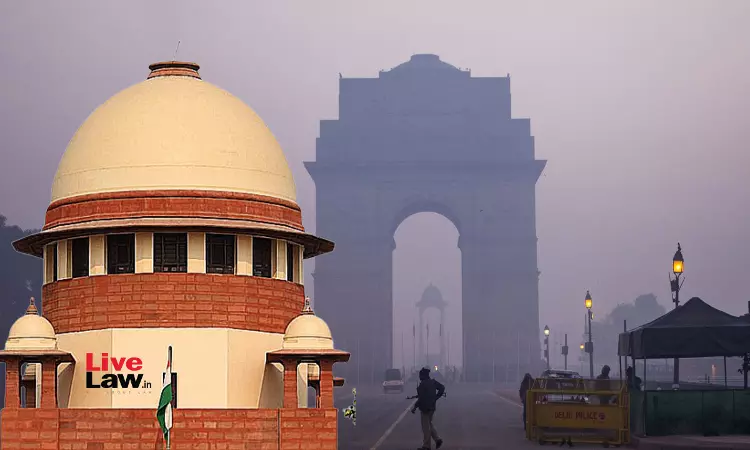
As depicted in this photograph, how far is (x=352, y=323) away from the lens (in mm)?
125688

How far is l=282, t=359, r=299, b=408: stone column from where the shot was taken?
24.8m

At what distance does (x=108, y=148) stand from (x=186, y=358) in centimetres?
429

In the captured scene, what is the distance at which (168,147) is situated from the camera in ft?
85.8

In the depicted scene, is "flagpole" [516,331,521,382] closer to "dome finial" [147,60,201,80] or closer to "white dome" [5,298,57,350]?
"dome finial" [147,60,201,80]

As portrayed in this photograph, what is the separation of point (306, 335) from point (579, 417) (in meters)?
13.5

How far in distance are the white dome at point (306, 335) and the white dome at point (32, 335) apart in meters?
4.14

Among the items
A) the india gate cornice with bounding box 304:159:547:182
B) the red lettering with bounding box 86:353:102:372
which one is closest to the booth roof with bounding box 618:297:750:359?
the red lettering with bounding box 86:353:102:372

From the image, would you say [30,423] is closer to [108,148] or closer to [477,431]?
[108,148]

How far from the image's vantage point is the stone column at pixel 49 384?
2439cm

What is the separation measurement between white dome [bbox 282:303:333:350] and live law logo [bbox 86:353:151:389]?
2.62m

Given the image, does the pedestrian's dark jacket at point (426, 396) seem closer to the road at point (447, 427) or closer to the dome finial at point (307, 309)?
the road at point (447, 427)

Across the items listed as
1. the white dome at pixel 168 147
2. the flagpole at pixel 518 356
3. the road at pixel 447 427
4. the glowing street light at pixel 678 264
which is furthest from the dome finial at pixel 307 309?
the flagpole at pixel 518 356

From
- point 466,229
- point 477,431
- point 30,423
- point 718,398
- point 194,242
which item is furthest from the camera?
point 466,229

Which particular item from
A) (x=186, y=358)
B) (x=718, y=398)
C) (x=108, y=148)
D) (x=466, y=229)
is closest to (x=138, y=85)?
(x=108, y=148)
